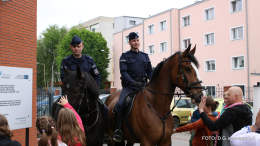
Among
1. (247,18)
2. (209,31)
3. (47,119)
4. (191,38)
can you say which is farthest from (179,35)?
(47,119)

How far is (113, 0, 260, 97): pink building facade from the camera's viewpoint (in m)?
24.5

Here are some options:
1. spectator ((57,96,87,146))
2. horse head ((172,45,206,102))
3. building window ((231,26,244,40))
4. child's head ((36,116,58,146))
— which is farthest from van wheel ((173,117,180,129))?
building window ((231,26,244,40))

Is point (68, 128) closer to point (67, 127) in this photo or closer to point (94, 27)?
point (67, 127)

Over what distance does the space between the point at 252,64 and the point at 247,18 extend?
4803mm

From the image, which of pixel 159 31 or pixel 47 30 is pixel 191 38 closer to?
pixel 159 31

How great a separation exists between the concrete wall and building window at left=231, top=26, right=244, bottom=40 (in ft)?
78.2

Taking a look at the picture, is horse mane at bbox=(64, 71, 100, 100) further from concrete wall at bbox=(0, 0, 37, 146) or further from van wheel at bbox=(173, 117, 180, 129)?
van wheel at bbox=(173, 117, 180, 129)

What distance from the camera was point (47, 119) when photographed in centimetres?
307

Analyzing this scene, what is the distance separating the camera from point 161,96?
4.39 m

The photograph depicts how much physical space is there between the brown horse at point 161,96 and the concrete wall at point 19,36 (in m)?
3.59

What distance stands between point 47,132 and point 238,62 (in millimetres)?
26230

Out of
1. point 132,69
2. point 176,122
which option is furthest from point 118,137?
point 176,122

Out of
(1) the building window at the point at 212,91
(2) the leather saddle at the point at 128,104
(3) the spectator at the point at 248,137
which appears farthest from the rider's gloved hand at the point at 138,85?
(1) the building window at the point at 212,91

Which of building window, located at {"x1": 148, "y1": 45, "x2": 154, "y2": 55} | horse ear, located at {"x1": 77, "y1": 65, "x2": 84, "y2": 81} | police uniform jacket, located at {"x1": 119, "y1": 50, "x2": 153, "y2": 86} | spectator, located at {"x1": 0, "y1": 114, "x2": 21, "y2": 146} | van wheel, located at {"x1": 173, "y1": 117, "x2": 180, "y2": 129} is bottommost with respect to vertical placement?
van wheel, located at {"x1": 173, "y1": 117, "x2": 180, "y2": 129}
